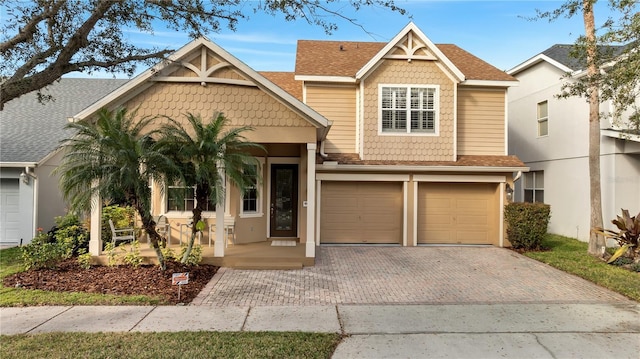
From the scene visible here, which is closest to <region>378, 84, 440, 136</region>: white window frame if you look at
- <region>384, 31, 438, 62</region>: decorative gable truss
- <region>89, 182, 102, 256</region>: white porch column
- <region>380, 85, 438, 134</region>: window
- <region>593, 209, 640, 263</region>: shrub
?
<region>380, 85, 438, 134</region>: window

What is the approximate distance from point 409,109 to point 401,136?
3.13 feet

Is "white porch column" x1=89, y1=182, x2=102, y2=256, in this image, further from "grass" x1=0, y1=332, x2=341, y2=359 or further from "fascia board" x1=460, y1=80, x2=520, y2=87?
"fascia board" x1=460, y1=80, x2=520, y2=87

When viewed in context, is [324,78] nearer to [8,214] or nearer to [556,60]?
[556,60]

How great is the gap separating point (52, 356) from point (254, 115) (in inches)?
254

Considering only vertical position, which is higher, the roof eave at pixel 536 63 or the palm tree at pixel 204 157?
the roof eave at pixel 536 63

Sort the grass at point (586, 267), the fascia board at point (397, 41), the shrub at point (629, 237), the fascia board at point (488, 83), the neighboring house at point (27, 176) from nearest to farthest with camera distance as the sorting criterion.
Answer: the grass at point (586, 267)
the shrub at point (629, 237)
the neighboring house at point (27, 176)
the fascia board at point (397, 41)
the fascia board at point (488, 83)

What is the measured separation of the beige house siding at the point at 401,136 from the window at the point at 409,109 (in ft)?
0.65

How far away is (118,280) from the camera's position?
7594mm

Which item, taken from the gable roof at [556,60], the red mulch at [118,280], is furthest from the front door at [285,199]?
the gable roof at [556,60]

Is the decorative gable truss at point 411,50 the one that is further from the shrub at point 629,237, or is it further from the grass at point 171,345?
the grass at point 171,345

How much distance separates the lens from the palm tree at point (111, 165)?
23.7ft

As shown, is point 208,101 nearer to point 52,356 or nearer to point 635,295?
point 52,356

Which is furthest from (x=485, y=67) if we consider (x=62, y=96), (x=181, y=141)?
(x=62, y=96)

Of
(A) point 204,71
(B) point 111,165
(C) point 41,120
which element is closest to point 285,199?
(A) point 204,71
